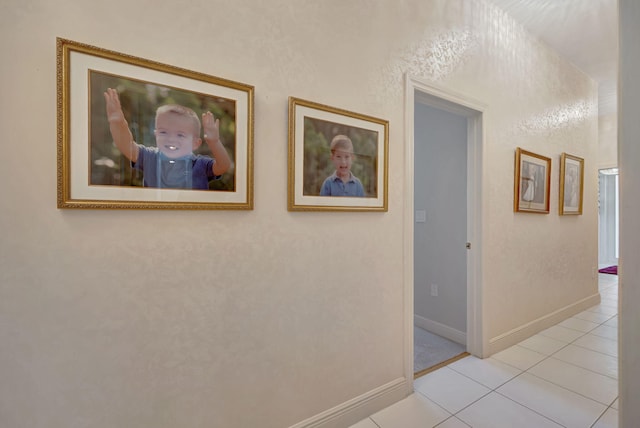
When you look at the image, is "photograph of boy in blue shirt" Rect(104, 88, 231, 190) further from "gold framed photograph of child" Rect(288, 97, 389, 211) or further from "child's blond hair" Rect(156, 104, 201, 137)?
"gold framed photograph of child" Rect(288, 97, 389, 211)

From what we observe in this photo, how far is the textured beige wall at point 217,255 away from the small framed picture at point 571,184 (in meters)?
1.76

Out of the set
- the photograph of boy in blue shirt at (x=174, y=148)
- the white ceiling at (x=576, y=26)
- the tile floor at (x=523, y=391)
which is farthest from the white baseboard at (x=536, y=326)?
the photograph of boy in blue shirt at (x=174, y=148)

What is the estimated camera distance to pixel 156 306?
44.3 inches

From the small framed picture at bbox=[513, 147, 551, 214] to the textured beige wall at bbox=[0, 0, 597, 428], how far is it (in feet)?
2.99

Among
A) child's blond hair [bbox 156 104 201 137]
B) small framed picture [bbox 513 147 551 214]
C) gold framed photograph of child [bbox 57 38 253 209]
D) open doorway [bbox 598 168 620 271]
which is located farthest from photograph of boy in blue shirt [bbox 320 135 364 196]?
open doorway [bbox 598 168 620 271]

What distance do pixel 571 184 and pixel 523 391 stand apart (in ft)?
8.15

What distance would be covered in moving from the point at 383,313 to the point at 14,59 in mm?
1967

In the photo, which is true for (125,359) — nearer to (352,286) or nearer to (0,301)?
(0,301)

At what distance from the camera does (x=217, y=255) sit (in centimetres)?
124

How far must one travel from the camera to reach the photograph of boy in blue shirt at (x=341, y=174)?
153 cm

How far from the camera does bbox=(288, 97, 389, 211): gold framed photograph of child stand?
1.42m

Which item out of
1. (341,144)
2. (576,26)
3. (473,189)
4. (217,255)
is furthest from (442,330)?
(576,26)

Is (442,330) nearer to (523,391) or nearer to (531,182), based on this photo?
(523,391)

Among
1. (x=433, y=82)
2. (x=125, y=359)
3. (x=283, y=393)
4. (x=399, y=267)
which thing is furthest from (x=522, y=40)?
(x=125, y=359)
